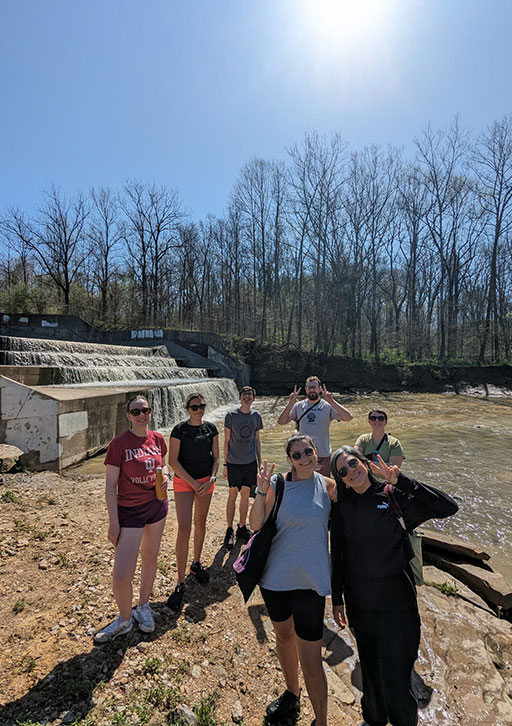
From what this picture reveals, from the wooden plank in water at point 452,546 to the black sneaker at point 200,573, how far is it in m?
2.39

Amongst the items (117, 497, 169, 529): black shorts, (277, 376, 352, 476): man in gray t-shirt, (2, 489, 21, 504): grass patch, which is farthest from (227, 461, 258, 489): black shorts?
(2, 489, 21, 504): grass patch

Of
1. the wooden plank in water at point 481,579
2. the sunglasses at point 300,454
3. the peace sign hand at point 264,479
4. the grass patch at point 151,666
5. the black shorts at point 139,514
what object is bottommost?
the wooden plank in water at point 481,579

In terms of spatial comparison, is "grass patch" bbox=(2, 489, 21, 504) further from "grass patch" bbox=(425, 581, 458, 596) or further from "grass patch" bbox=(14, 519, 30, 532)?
"grass patch" bbox=(425, 581, 458, 596)

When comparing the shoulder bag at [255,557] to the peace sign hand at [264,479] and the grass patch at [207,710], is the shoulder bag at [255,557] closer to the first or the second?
the peace sign hand at [264,479]

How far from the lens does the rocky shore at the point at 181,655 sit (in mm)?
2088

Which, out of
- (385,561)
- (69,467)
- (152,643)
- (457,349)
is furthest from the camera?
(457,349)

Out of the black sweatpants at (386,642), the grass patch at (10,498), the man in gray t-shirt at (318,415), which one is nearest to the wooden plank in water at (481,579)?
the man in gray t-shirt at (318,415)

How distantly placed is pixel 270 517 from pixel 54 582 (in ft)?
7.61

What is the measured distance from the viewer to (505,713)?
91.0 inches

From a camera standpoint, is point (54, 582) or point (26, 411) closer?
point (54, 582)

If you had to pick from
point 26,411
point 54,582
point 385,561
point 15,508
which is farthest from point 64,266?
point 385,561

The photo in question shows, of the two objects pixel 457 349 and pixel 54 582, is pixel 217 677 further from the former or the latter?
pixel 457 349

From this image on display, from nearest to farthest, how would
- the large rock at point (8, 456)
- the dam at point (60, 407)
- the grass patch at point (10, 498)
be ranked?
the grass patch at point (10, 498)
the large rock at point (8, 456)
the dam at point (60, 407)

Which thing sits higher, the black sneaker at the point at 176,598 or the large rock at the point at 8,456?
the large rock at the point at 8,456
